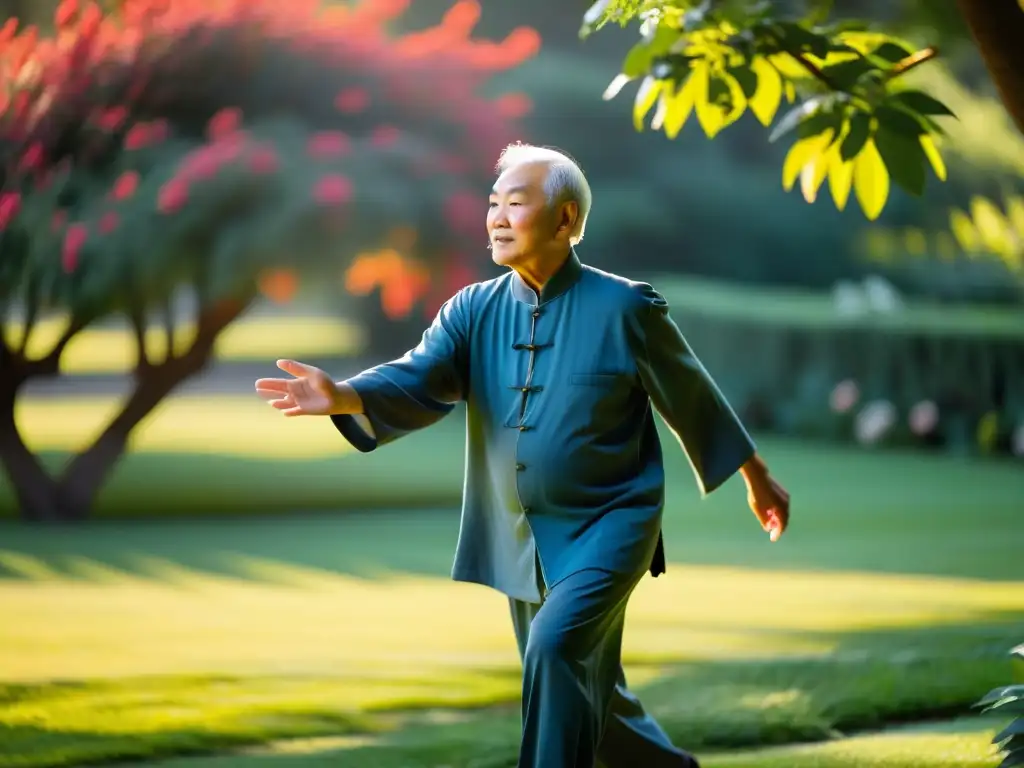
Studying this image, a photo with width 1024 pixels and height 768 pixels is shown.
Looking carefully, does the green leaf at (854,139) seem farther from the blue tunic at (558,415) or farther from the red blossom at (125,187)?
the red blossom at (125,187)

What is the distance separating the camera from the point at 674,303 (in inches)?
692

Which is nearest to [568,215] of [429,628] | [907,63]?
[907,63]

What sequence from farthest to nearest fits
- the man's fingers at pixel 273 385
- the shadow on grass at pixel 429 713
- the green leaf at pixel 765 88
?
the shadow on grass at pixel 429 713, the green leaf at pixel 765 88, the man's fingers at pixel 273 385

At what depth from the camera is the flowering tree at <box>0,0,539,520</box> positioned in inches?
399

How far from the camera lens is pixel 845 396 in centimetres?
1485

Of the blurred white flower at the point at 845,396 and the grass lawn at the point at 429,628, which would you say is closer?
the grass lawn at the point at 429,628

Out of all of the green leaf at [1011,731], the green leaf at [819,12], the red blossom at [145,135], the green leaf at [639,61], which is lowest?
the green leaf at [1011,731]

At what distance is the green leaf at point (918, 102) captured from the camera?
3929 millimetres

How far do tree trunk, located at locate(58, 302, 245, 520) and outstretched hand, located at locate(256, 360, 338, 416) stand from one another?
726cm

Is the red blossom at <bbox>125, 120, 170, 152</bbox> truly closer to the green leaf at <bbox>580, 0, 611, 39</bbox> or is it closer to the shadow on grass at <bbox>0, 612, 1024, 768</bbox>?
the shadow on grass at <bbox>0, 612, 1024, 768</bbox>

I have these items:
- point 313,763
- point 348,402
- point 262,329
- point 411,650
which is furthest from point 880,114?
point 262,329

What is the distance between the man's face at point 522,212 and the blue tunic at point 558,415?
4.5 inches

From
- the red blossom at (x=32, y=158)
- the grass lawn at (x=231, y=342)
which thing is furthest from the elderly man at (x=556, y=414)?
the grass lawn at (x=231, y=342)

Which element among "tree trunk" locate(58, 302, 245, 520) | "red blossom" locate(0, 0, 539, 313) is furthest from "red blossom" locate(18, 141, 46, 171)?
"tree trunk" locate(58, 302, 245, 520)
